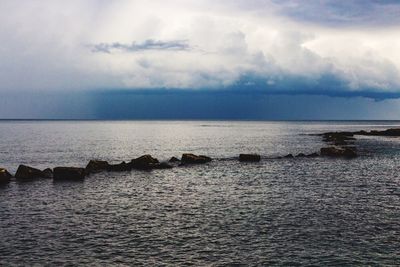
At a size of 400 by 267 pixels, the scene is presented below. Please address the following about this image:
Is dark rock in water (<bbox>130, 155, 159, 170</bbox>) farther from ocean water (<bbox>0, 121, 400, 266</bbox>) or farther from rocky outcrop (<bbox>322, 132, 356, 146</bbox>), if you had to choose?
rocky outcrop (<bbox>322, 132, 356, 146</bbox>)

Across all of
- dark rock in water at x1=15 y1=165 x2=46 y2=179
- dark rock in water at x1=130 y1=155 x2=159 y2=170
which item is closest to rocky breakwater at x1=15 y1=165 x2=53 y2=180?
dark rock in water at x1=15 y1=165 x2=46 y2=179

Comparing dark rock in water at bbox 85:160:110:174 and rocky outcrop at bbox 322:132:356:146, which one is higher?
rocky outcrop at bbox 322:132:356:146

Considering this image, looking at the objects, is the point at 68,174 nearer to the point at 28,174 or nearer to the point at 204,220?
the point at 28,174

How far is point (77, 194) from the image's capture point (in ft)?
125

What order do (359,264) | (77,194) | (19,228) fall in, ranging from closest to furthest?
(359,264) < (19,228) < (77,194)

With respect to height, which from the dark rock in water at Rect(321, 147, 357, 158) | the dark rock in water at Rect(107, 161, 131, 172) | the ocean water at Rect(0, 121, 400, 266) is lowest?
the ocean water at Rect(0, 121, 400, 266)

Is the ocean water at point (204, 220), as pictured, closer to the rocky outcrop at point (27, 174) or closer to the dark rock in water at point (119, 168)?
the rocky outcrop at point (27, 174)

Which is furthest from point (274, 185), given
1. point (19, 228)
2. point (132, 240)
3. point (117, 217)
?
point (19, 228)

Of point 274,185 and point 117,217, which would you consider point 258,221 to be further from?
point 274,185

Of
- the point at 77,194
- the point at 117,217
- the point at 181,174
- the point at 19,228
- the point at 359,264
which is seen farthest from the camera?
the point at 181,174

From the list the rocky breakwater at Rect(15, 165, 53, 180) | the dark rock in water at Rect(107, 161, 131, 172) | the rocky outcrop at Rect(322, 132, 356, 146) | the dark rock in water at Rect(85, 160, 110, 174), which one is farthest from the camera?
the rocky outcrop at Rect(322, 132, 356, 146)

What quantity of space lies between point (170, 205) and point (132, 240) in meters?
9.81

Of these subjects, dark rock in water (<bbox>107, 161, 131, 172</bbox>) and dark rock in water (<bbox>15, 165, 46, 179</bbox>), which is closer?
dark rock in water (<bbox>15, 165, 46, 179</bbox>)

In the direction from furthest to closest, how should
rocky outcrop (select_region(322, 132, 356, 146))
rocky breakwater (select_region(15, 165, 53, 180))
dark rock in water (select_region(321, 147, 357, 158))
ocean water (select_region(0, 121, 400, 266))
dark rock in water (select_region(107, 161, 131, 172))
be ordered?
1. rocky outcrop (select_region(322, 132, 356, 146))
2. dark rock in water (select_region(321, 147, 357, 158))
3. dark rock in water (select_region(107, 161, 131, 172))
4. rocky breakwater (select_region(15, 165, 53, 180))
5. ocean water (select_region(0, 121, 400, 266))
